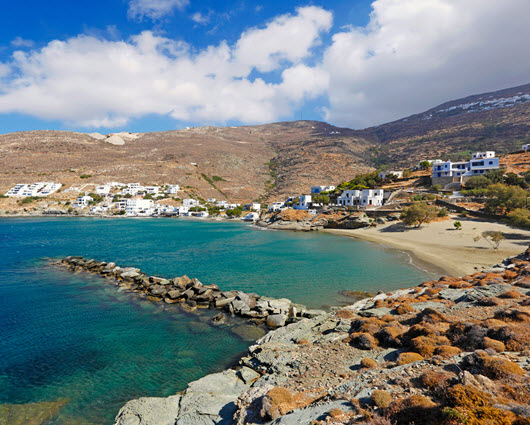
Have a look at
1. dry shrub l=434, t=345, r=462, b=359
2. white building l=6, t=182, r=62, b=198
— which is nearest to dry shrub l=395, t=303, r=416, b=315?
dry shrub l=434, t=345, r=462, b=359

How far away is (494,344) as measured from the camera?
9055 mm

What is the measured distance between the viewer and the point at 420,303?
16.8 m

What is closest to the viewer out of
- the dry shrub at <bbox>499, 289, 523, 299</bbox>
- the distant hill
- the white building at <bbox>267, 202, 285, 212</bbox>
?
the dry shrub at <bbox>499, 289, 523, 299</bbox>

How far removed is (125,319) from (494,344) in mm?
22095

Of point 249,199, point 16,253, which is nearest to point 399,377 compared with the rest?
point 16,253

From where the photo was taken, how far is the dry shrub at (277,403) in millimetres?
8281

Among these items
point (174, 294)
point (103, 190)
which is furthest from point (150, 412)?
point (103, 190)

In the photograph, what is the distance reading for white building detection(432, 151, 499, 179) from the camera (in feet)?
253

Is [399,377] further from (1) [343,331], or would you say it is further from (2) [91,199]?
(2) [91,199]

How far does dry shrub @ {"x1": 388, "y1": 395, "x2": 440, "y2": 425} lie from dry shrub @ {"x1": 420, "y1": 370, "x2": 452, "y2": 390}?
2.33 ft

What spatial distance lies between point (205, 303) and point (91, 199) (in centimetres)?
13864

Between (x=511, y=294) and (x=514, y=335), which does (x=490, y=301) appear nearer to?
(x=511, y=294)

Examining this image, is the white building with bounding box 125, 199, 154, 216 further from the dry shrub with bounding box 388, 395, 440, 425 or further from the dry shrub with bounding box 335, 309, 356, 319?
the dry shrub with bounding box 388, 395, 440, 425

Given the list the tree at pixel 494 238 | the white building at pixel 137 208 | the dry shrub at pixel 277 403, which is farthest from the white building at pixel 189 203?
the dry shrub at pixel 277 403
